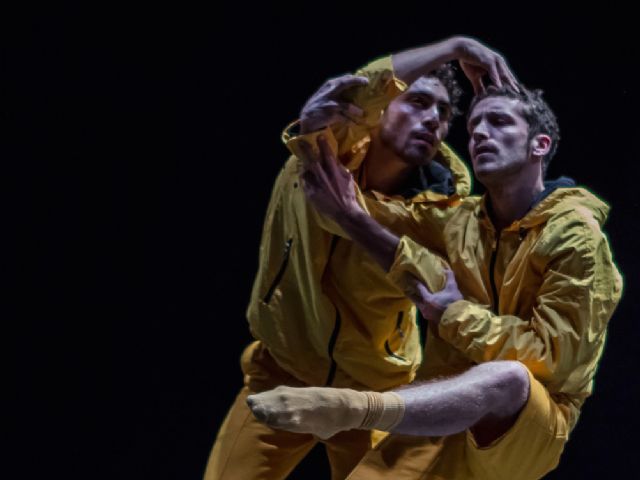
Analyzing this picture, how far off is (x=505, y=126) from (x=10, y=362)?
5.24 feet

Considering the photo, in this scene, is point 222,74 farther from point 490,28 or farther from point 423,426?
point 423,426

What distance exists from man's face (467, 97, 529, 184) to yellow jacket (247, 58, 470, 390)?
0.19 metres

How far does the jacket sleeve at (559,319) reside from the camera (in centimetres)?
218

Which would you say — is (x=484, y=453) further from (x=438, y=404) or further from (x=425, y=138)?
(x=425, y=138)

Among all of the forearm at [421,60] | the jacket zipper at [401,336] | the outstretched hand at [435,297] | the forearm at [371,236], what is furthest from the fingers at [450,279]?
the forearm at [421,60]

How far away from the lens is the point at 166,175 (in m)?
3.42

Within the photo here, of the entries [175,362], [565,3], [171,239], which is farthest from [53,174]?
[565,3]

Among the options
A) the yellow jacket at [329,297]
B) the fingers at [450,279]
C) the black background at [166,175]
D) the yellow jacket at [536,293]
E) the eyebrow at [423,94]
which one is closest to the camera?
the yellow jacket at [536,293]

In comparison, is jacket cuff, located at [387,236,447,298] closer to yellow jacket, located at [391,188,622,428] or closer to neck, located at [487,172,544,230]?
yellow jacket, located at [391,188,622,428]

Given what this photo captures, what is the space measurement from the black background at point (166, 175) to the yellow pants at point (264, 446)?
0.73 meters

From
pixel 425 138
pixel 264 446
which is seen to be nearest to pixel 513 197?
pixel 425 138

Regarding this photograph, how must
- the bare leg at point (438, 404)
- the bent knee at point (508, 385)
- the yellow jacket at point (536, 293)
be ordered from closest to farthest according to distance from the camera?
the bare leg at point (438, 404)
the bent knee at point (508, 385)
the yellow jacket at point (536, 293)

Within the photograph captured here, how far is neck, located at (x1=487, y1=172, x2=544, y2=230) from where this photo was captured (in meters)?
2.37

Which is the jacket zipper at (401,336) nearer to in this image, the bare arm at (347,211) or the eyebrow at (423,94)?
the bare arm at (347,211)
